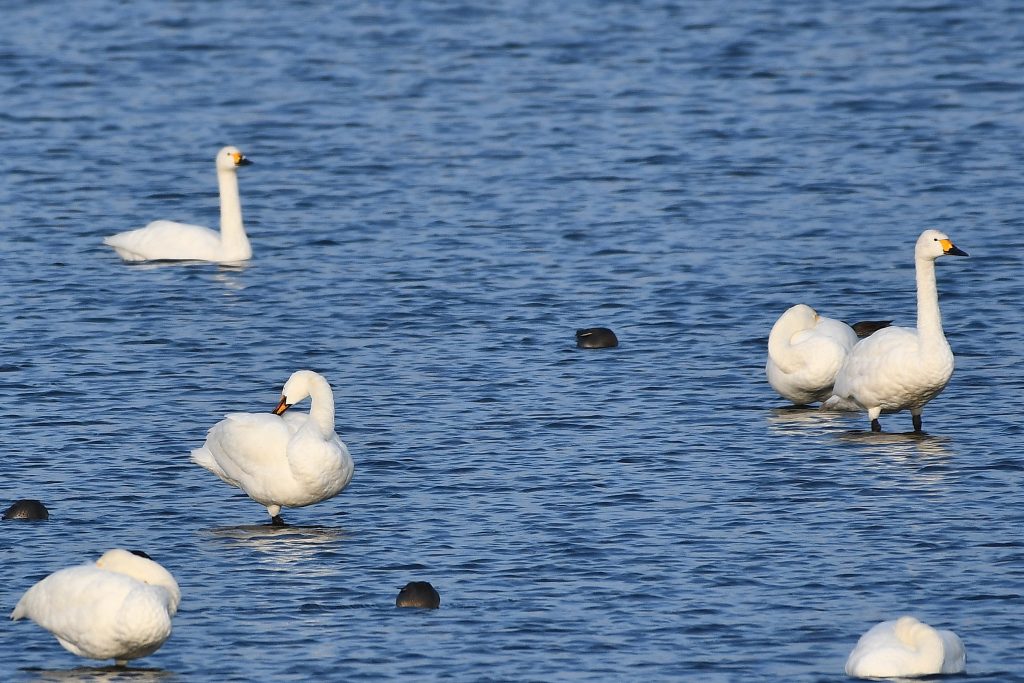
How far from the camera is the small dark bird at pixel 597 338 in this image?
20828mm

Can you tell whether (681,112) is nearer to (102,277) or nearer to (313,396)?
(102,277)

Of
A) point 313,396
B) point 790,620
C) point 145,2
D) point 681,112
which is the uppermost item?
point 145,2

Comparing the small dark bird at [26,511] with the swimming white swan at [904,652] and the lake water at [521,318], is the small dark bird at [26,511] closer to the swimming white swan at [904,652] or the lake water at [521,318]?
the lake water at [521,318]

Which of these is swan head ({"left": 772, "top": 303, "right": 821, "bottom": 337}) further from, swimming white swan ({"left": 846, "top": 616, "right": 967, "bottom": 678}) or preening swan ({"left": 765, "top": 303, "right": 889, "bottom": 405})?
swimming white swan ({"left": 846, "top": 616, "right": 967, "bottom": 678})

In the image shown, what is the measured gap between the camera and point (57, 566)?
1441 cm

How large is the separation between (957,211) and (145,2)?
21.0 m

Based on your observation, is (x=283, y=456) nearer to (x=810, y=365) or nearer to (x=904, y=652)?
(x=904, y=652)

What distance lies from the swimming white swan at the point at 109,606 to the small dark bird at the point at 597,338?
348 inches

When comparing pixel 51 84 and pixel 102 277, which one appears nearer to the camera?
pixel 102 277

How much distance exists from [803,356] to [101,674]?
7.70 metres

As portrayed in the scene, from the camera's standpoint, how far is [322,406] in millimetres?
15398

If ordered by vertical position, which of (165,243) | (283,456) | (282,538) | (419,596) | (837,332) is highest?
(165,243)

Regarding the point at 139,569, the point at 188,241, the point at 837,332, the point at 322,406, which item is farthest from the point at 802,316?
the point at 188,241

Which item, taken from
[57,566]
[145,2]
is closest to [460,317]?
[57,566]
